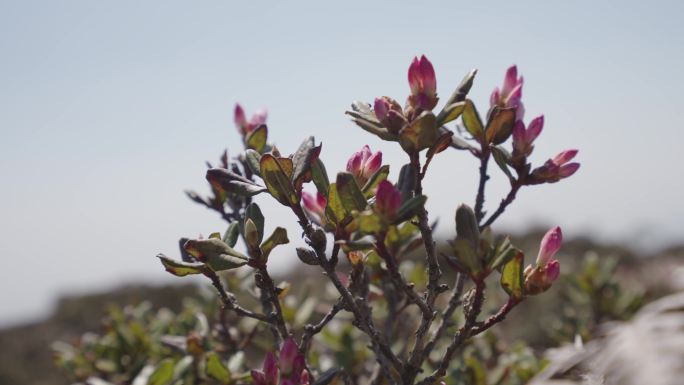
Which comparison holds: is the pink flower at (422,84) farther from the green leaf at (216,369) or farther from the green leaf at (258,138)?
the green leaf at (216,369)

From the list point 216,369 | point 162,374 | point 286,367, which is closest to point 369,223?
point 286,367

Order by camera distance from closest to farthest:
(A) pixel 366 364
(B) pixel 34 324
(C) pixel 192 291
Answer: (A) pixel 366 364 → (C) pixel 192 291 → (B) pixel 34 324

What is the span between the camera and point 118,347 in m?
2.27

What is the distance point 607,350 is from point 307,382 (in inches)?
23.5

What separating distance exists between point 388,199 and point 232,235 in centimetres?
39

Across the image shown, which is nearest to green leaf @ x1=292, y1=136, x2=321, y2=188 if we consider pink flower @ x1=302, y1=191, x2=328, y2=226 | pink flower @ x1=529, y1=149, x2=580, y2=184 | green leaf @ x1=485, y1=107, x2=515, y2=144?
pink flower @ x1=302, y1=191, x2=328, y2=226

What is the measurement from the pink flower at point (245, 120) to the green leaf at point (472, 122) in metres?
0.61

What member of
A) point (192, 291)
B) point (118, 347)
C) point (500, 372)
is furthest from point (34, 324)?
point (500, 372)

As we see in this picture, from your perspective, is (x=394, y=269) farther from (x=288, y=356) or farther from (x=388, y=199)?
(x=288, y=356)

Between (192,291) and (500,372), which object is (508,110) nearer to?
(500,372)

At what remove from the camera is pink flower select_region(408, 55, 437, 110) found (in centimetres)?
108

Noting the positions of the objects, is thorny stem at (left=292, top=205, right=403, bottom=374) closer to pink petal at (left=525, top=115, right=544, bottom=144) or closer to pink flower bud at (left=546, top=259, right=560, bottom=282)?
pink flower bud at (left=546, top=259, right=560, bottom=282)

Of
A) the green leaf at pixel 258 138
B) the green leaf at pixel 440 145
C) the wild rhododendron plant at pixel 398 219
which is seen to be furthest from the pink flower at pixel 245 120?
the green leaf at pixel 440 145

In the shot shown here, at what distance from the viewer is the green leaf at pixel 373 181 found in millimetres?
1090
